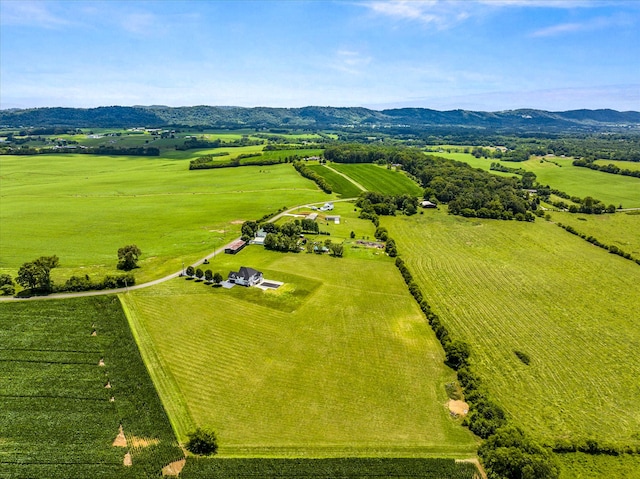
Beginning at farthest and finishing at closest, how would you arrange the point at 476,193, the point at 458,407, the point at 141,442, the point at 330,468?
the point at 476,193 < the point at 458,407 < the point at 141,442 < the point at 330,468

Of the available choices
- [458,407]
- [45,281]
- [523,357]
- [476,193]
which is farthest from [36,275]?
[476,193]

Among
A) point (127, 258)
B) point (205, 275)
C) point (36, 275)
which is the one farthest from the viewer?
point (127, 258)

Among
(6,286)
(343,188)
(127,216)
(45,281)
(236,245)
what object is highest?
(343,188)

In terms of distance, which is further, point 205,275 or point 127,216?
point 127,216

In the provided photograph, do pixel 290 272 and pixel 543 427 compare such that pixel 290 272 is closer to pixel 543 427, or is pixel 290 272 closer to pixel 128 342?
pixel 128 342

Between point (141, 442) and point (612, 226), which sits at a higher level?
point (612, 226)

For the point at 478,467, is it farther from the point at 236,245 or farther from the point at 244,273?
the point at 236,245
